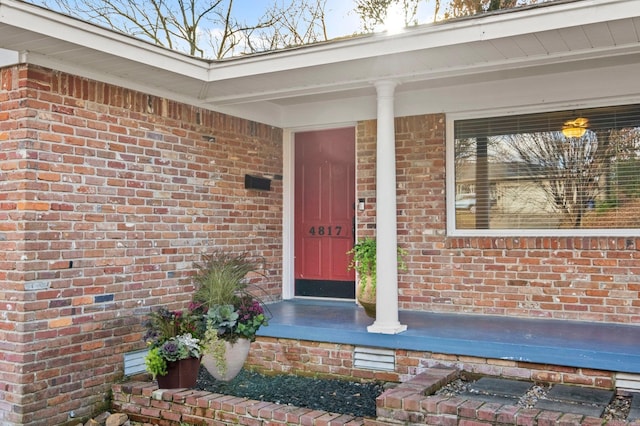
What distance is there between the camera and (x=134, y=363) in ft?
15.4

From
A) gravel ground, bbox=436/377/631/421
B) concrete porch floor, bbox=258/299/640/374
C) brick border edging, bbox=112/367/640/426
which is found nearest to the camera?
brick border edging, bbox=112/367/640/426

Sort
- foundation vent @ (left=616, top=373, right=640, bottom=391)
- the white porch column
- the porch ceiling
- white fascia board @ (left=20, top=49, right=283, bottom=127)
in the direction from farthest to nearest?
1. the white porch column
2. white fascia board @ (left=20, top=49, right=283, bottom=127)
3. foundation vent @ (left=616, top=373, right=640, bottom=391)
4. the porch ceiling

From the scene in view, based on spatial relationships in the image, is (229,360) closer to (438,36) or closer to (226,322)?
(226,322)

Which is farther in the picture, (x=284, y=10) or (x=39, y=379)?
(x=284, y=10)

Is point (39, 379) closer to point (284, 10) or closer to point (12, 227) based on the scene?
point (12, 227)

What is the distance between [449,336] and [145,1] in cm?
987

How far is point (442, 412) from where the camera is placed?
3342 millimetres

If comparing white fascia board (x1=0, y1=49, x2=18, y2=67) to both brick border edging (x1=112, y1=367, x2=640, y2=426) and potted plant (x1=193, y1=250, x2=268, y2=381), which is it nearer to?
potted plant (x1=193, y1=250, x2=268, y2=381)

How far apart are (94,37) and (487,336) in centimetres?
350

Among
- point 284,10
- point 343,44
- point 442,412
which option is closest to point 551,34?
point 343,44

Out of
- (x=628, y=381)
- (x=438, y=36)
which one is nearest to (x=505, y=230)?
(x=628, y=381)

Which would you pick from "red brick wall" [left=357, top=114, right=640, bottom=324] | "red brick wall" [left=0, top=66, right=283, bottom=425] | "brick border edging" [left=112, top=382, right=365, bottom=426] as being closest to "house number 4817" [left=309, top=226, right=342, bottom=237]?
"red brick wall" [left=357, top=114, right=640, bottom=324]

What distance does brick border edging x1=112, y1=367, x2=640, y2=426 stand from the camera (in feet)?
10.5

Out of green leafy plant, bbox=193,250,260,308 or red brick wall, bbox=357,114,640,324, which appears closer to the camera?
green leafy plant, bbox=193,250,260,308
